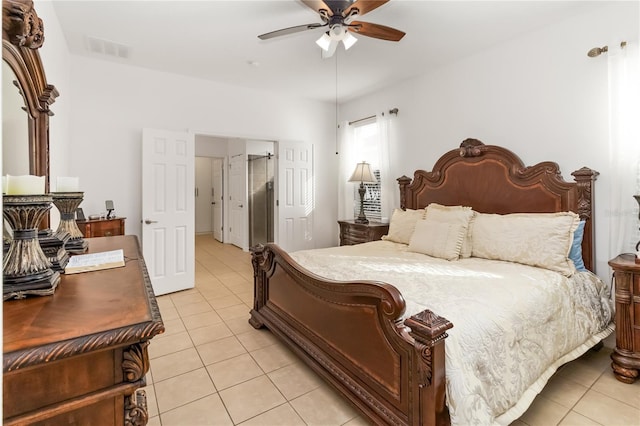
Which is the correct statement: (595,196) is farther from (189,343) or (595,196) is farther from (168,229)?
(168,229)

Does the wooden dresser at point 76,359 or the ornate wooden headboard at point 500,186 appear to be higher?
the ornate wooden headboard at point 500,186

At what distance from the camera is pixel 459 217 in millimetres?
3006

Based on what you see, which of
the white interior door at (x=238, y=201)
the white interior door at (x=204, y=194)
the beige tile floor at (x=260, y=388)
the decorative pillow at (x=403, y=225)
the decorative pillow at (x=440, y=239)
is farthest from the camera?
the white interior door at (x=204, y=194)

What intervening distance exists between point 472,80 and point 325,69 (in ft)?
5.56

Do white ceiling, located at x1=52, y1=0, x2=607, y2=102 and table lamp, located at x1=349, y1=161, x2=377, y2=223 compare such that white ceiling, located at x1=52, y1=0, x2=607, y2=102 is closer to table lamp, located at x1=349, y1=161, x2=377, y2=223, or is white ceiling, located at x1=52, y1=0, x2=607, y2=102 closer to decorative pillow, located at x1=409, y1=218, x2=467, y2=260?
table lamp, located at x1=349, y1=161, x2=377, y2=223

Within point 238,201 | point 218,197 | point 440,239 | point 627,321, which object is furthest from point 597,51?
point 218,197

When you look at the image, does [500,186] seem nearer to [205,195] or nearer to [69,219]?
[69,219]

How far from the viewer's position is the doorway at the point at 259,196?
6.62 m

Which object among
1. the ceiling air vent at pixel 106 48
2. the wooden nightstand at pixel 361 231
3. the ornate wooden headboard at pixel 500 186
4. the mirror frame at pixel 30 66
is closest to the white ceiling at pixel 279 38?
the ceiling air vent at pixel 106 48

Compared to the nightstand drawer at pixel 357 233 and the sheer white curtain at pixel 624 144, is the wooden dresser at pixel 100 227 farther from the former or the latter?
the sheer white curtain at pixel 624 144

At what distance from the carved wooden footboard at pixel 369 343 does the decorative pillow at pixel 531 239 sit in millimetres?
1509

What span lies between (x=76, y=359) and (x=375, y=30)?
263cm

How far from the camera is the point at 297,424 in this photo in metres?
1.81

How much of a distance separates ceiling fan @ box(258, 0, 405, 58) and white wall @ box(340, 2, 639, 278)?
145cm
